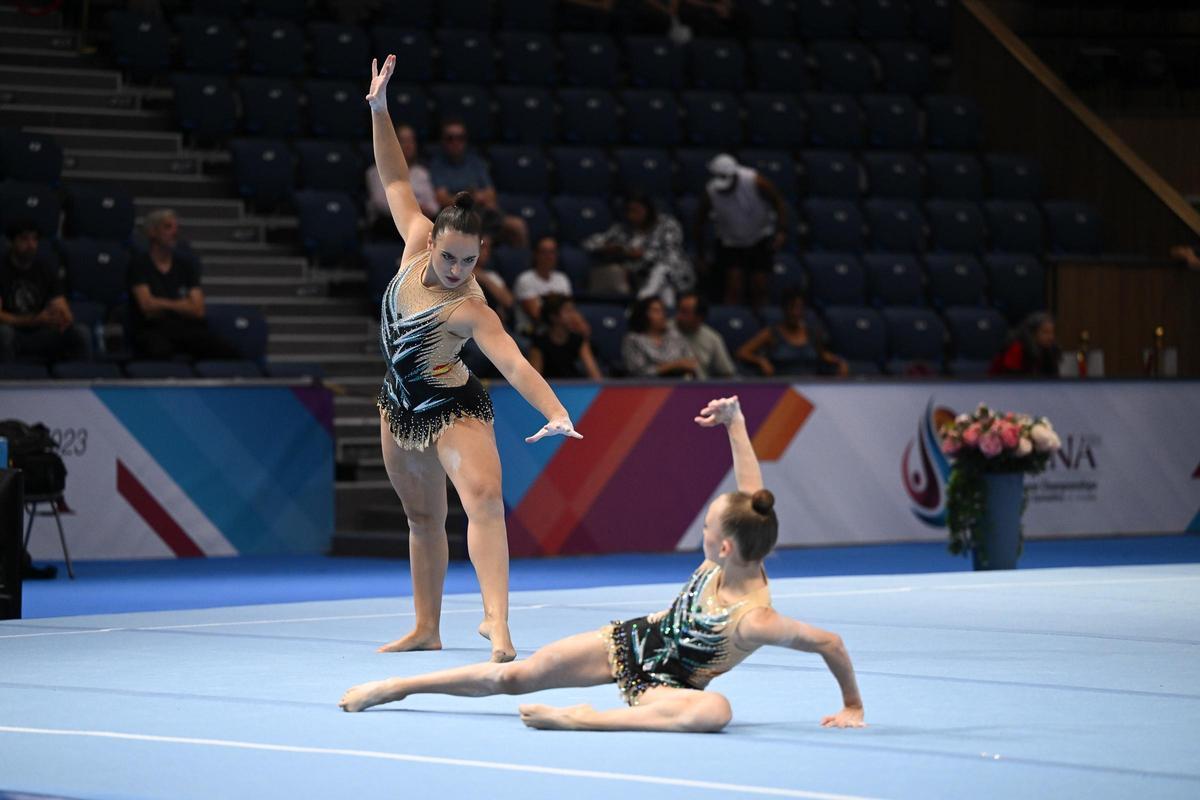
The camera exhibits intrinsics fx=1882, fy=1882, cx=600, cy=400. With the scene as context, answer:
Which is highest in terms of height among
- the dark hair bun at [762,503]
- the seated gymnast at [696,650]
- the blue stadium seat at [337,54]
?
the blue stadium seat at [337,54]

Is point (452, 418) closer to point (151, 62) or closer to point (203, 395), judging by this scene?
point (203, 395)

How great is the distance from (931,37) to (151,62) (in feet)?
25.2

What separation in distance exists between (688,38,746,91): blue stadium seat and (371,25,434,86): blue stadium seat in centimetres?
257

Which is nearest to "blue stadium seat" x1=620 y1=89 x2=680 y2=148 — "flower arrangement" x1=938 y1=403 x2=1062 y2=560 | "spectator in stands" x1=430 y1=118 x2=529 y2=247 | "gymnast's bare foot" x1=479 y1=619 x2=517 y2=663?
"spectator in stands" x1=430 y1=118 x2=529 y2=247

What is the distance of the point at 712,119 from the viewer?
16094 millimetres

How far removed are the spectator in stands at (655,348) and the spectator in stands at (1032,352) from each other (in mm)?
2502

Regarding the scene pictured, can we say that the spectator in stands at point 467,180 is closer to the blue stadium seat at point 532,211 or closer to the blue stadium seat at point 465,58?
the blue stadium seat at point 532,211

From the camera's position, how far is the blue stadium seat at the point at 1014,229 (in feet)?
53.4

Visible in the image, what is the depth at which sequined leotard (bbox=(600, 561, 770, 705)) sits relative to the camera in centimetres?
487

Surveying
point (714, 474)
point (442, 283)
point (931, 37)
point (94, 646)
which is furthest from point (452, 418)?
point (931, 37)

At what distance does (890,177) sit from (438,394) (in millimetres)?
10533

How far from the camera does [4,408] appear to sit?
1062 cm

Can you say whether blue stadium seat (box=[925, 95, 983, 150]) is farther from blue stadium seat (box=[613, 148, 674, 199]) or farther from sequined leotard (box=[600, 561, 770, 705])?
sequined leotard (box=[600, 561, 770, 705])

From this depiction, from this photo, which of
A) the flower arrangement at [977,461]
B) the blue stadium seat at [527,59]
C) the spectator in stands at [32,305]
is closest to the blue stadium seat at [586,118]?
the blue stadium seat at [527,59]
